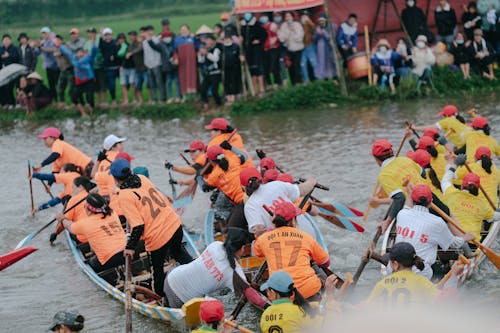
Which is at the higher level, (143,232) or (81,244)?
(143,232)

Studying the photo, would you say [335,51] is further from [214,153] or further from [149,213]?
[149,213]

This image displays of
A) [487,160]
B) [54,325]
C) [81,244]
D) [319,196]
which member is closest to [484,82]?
[319,196]

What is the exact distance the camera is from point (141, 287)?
10.4 m

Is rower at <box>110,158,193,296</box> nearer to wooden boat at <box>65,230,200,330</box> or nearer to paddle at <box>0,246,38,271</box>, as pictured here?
wooden boat at <box>65,230,200,330</box>

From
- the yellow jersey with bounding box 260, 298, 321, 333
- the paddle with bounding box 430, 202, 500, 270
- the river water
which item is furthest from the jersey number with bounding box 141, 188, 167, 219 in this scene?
the paddle with bounding box 430, 202, 500, 270

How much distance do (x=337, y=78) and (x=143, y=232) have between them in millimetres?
12915

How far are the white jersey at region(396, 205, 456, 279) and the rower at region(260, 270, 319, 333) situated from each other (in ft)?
6.96

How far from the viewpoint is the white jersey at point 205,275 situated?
9.66 metres

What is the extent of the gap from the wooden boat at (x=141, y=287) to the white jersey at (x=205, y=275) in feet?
0.85

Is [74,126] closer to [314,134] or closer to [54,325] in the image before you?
[314,134]

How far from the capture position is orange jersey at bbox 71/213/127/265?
11.7 meters

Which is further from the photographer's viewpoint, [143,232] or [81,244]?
[81,244]

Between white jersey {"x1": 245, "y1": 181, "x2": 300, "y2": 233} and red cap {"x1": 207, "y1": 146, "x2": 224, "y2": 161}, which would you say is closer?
white jersey {"x1": 245, "y1": 181, "x2": 300, "y2": 233}

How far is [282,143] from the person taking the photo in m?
19.5
